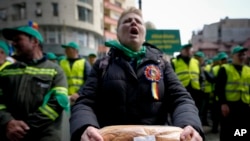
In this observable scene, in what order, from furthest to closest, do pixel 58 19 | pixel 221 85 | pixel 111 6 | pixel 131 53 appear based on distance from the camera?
pixel 111 6 → pixel 58 19 → pixel 221 85 → pixel 131 53

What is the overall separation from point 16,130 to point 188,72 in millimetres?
4809

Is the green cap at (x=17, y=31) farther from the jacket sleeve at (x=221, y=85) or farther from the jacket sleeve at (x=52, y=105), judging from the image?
the jacket sleeve at (x=221, y=85)

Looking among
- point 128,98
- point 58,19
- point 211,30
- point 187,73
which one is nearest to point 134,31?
point 128,98

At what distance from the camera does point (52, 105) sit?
9.07ft

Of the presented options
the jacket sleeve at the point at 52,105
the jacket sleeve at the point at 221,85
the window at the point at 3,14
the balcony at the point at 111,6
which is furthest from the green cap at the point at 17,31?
the balcony at the point at 111,6

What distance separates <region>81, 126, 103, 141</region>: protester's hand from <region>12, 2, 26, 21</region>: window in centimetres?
3690

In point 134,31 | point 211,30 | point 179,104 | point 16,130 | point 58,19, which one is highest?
point 58,19

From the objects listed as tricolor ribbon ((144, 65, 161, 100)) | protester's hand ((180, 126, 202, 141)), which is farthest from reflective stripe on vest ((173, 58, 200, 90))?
protester's hand ((180, 126, 202, 141))

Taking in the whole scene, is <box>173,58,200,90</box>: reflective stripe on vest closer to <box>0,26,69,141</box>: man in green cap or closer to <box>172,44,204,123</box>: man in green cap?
<box>172,44,204,123</box>: man in green cap

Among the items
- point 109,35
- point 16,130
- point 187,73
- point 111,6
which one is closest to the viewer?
point 16,130

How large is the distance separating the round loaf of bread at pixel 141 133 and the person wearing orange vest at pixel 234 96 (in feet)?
11.5

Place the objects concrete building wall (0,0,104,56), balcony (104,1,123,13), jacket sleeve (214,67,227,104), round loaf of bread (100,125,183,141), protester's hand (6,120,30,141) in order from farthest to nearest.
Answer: balcony (104,1,123,13), concrete building wall (0,0,104,56), jacket sleeve (214,67,227,104), protester's hand (6,120,30,141), round loaf of bread (100,125,183,141)

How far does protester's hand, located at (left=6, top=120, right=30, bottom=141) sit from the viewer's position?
254 cm

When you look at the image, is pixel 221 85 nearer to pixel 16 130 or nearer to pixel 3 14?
pixel 16 130
